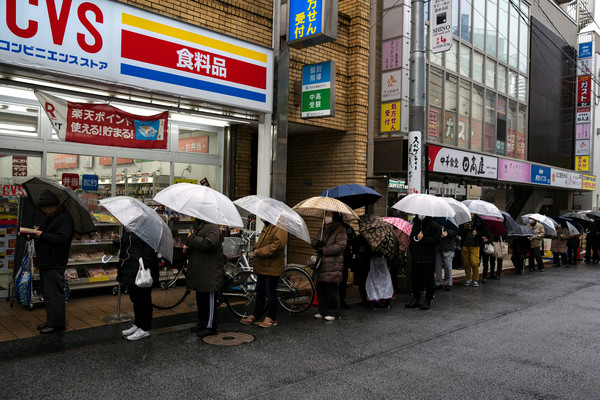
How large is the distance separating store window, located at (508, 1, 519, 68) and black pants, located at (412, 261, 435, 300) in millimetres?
13270

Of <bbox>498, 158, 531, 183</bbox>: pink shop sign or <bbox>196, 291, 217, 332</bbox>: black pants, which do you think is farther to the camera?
<bbox>498, 158, 531, 183</bbox>: pink shop sign

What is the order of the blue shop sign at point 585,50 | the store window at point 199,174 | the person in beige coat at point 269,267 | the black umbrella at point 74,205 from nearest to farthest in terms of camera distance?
the black umbrella at point 74,205
the person in beige coat at point 269,267
the store window at point 199,174
the blue shop sign at point 585,50

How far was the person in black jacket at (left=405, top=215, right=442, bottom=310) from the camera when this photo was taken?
838 centimetres

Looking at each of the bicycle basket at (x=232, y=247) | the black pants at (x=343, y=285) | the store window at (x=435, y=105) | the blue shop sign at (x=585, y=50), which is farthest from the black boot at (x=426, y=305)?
the blue shop sign at (x=585, y=50)

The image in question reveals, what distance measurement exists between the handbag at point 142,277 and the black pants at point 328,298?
274 cm

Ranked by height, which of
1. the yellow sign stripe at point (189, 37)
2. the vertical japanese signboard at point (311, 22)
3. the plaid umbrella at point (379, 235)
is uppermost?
the vertical japanese signboard at point (311, 22)

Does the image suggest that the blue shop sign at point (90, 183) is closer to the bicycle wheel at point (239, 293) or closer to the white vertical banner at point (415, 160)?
the bicycle wheel at point (239, 293)

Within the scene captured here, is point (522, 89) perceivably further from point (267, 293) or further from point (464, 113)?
point (267, 293)

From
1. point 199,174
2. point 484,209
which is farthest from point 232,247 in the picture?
point 484,209

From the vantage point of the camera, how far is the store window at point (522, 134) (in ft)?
63.5

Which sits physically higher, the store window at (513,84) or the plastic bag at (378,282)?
the store window at (513,84)

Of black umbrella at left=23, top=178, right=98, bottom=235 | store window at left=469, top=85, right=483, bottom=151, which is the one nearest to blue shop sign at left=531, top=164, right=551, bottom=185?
store window at left=469, top=85, right=483, bottom=151

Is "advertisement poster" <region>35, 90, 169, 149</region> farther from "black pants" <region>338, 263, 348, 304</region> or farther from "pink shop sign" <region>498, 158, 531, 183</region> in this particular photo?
"pink shop sign" <region>498, 158, 531, 183</region>

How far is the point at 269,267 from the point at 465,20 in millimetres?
12535
